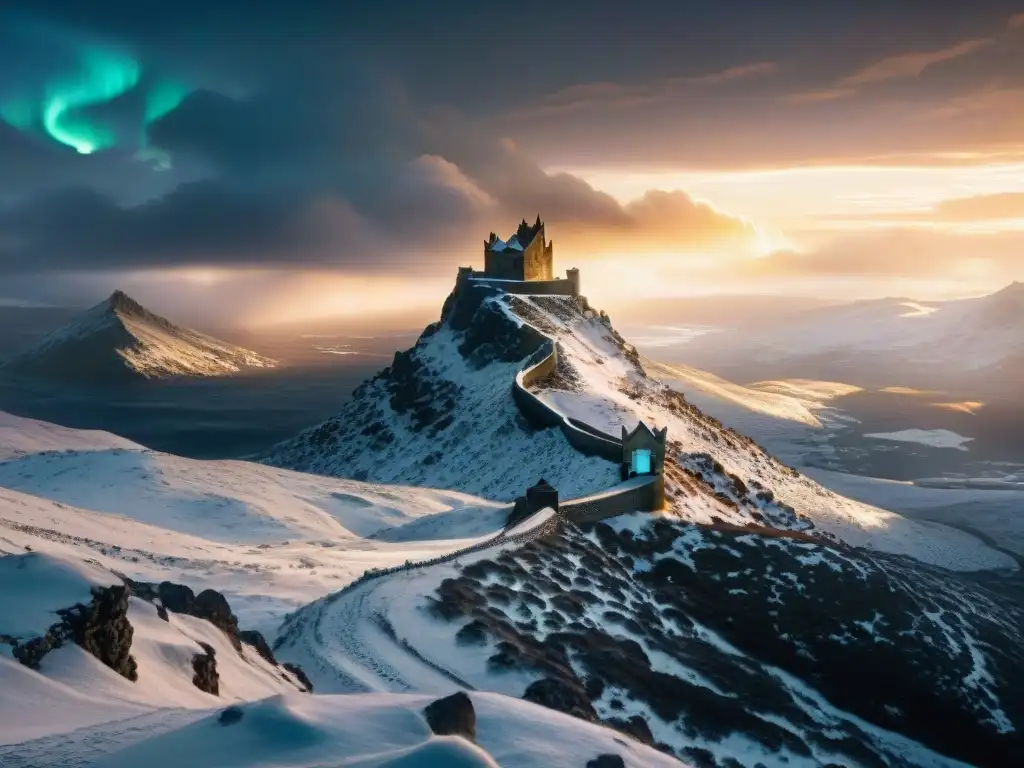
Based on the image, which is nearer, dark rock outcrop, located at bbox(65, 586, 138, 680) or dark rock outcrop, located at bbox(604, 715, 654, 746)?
dark rock outcrop, located at bbox(65, 586, 138, 680)

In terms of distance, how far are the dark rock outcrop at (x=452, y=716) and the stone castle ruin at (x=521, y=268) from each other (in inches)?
3595

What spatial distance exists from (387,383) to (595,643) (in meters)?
79.2

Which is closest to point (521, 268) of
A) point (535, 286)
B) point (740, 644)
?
point (535, 286)

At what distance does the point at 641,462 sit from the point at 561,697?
1120 inches

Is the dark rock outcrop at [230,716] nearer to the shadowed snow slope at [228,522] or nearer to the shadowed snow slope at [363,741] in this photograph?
the shadowed snow slope at [363,741]

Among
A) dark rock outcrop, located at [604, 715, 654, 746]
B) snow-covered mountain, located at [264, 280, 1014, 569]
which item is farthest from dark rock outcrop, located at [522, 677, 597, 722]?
snow-covered mountain, located at [264, 280, 1014, 569]

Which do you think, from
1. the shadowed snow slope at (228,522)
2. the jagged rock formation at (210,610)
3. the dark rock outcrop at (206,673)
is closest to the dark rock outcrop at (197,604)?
A: the jagged rock formation at (210,610)

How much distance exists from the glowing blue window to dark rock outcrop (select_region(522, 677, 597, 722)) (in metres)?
27.0

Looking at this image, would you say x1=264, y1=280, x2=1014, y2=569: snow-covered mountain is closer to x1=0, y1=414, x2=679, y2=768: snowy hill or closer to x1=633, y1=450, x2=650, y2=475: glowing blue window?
x1=633, y1=450, x2=650, y2=475: glowing blue window

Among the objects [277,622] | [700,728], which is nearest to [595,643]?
[700,728]

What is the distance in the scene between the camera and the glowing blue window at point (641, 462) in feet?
170

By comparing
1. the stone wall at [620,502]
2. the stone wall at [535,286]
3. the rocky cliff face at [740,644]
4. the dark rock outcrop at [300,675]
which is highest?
the stone wall at [535,286]

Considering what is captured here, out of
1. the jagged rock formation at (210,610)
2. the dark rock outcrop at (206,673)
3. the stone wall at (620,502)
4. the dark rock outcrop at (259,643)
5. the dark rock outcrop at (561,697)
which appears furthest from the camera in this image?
the stone wall at (620,502)

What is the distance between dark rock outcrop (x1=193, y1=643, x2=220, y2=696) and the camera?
18.6 metres
